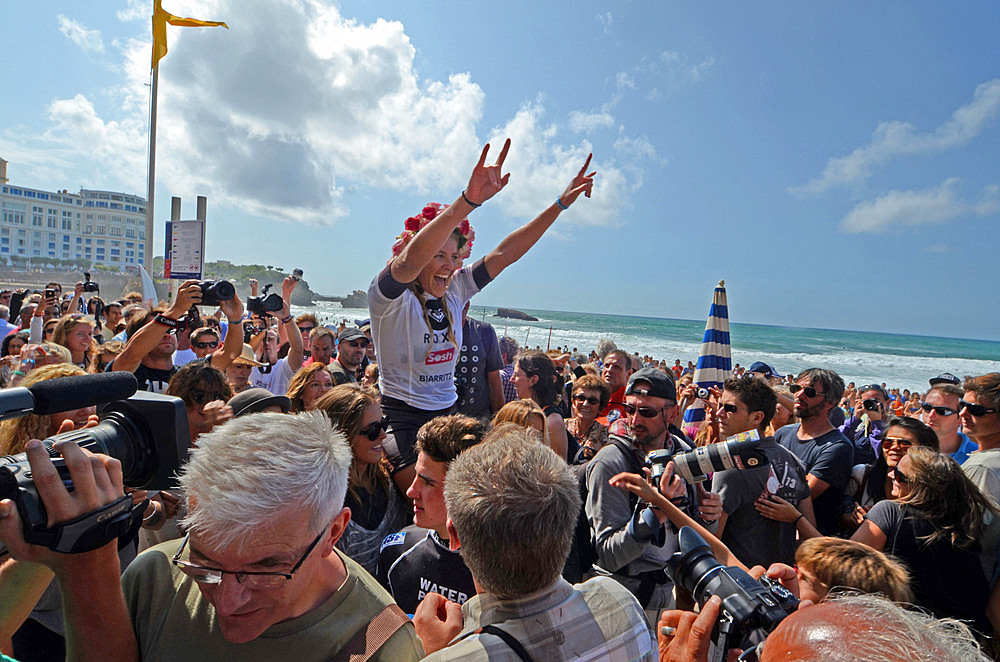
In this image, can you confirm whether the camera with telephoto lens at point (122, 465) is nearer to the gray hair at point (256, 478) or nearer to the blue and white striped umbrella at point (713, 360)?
the gray hair at point (256, 478)

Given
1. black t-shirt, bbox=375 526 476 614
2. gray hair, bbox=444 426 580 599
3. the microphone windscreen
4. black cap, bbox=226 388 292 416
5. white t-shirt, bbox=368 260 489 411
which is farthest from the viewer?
white t-shirt, bbox=368 260 489 411

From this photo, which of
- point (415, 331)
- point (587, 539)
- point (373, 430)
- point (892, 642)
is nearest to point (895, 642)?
point (892, 642)

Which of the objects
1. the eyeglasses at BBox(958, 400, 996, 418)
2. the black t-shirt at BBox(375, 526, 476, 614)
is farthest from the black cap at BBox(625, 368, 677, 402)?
the eyeglasses at BBox(958, 400, 996, 418)

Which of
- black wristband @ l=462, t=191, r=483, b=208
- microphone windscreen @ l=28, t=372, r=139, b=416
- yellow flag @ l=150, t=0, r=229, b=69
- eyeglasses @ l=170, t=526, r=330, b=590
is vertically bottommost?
eyeglasses @ l=170, t=526, r=330, b=590

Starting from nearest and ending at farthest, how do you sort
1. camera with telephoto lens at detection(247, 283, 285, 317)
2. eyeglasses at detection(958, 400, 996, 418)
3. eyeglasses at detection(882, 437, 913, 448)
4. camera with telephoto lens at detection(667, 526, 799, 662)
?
1. camera with telephoto lens at detection(667, 526, 799, 662)
2. eyeglasses at detection(882, 437, 913, 448)
3. eyeglasses at detection(958, 400, 996, 418)
4. camera with telephoto lens at detection(247, 283, 285, 317)

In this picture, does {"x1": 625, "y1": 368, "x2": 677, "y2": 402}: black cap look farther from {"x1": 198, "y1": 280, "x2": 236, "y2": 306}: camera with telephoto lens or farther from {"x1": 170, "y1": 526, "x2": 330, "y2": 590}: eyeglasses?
{"x1": 198, "y1": 280, "x2": 236, "y2": 306}: camera with telephoto lens

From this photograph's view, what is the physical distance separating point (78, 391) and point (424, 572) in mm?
1300

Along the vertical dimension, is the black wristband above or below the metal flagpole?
below

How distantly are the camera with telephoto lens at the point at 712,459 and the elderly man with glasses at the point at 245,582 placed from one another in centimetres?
159

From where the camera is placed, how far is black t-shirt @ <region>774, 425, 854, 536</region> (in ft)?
12.4

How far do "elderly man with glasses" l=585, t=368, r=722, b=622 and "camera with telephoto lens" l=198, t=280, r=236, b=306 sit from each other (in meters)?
2.54

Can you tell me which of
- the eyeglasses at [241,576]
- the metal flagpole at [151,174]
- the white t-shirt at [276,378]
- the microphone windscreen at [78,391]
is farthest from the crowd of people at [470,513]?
the metal flagpole at [151,174]

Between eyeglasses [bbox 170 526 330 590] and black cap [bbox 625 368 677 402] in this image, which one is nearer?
eyeglasses [bbox 170 526 330 590]

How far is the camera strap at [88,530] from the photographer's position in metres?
1.02
